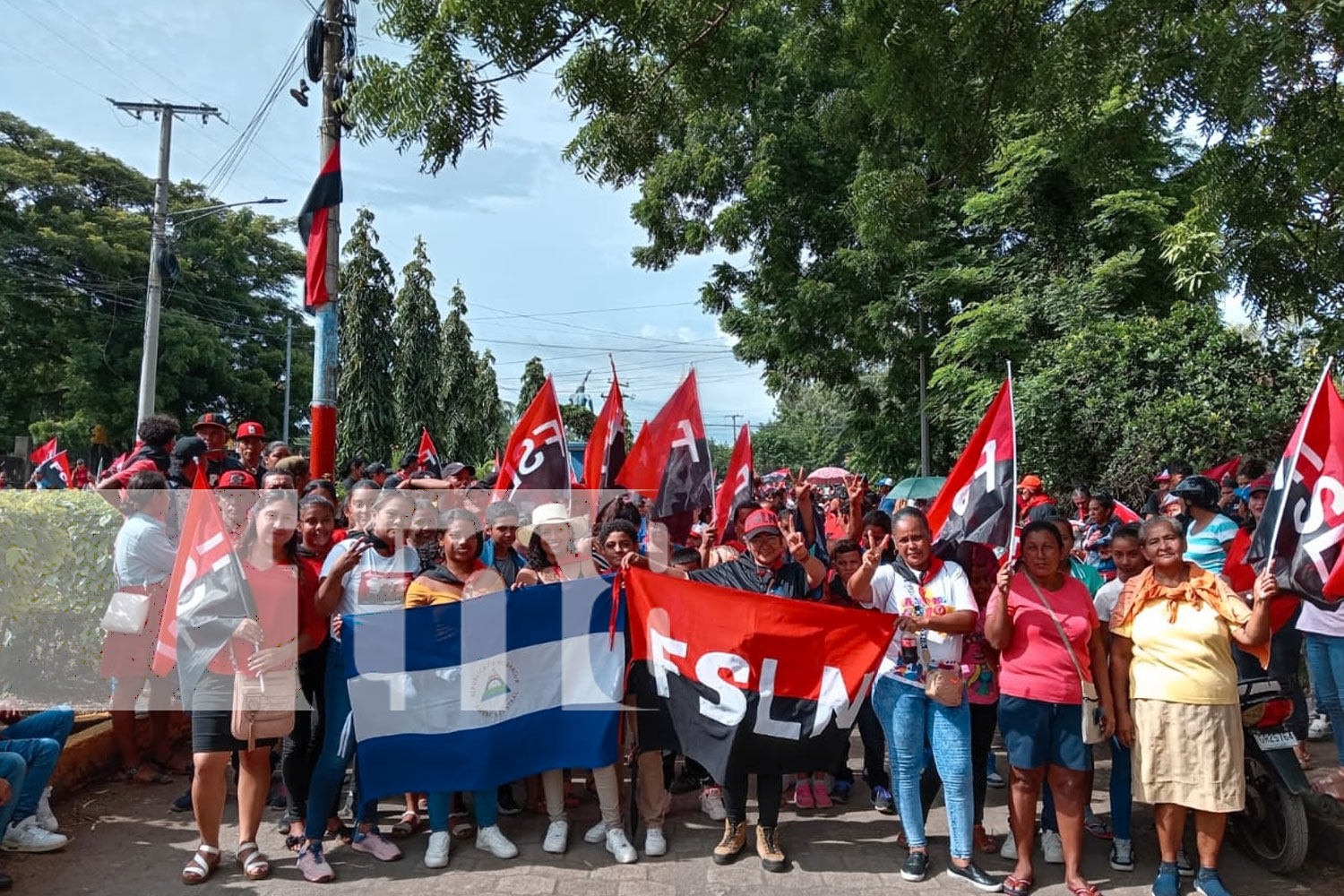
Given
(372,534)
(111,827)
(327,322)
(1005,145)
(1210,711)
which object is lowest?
(111,827)

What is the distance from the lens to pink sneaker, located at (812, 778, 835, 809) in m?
5.34

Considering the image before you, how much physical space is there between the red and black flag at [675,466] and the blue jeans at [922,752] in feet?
8.29

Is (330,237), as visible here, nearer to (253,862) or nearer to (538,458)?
(538,458)

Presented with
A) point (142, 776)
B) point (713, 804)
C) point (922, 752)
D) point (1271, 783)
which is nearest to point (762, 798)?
point (713, 804)

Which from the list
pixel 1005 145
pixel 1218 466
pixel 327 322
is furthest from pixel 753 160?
pixel 327 322

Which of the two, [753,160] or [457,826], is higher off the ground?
[753,160]

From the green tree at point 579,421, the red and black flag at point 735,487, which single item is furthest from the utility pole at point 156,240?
the green tree at point 579,421

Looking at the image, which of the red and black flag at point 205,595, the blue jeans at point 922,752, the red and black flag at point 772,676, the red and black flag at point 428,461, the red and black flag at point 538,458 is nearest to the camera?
the red and black flag at point 205,595

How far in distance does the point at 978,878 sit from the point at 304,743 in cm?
339

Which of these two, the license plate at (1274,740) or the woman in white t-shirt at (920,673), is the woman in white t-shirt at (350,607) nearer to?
the woman in white t-shirt at (920,673)

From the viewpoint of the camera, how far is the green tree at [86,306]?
31.2 metres

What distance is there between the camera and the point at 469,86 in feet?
13.8

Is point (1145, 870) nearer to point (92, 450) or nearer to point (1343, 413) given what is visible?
point (1343, 413)

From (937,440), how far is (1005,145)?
6.80m
